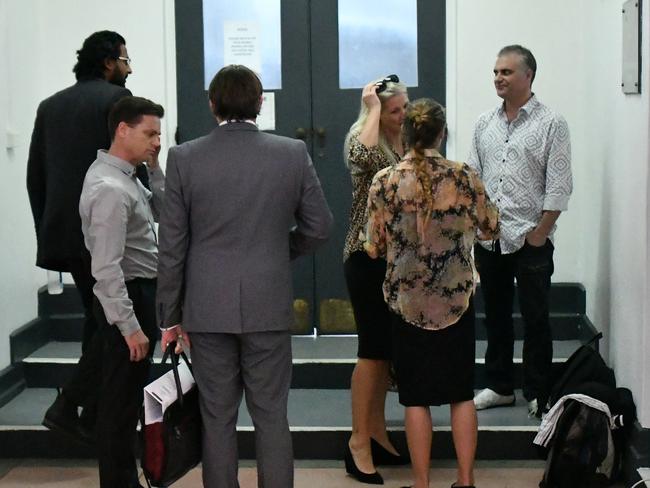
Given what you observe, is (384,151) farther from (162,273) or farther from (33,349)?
(33,349)

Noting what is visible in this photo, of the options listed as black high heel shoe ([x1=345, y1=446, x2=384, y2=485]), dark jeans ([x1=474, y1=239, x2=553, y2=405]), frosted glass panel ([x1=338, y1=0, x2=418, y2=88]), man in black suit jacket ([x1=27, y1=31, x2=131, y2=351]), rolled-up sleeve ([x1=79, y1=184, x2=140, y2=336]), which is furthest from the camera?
frosted glass panel ([x1=338, y1=0, x2=418, y2=88])

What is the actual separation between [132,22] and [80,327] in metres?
1.56

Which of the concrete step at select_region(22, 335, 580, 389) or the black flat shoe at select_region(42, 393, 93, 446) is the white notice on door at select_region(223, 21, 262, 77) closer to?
→ the concrete step at select_region(22, 335, 580, 389)

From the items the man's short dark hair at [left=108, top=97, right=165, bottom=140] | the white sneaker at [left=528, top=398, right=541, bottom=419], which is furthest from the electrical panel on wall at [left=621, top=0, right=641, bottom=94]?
the man's short dark hair at [left=108, top=97, right=165, bottom=140]

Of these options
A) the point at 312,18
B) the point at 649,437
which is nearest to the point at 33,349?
the point at 312,18

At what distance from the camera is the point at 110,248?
375cm

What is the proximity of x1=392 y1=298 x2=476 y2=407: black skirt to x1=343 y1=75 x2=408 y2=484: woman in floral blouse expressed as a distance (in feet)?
0.98

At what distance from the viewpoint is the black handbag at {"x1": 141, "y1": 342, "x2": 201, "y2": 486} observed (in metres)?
3.56

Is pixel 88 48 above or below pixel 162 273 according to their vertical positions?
above

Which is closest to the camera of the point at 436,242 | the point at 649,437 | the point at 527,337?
the point at 436,242

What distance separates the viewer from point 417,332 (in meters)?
3.92

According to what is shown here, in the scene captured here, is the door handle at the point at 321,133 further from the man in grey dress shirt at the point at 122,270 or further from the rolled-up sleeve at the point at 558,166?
the man in grey dress shirt at the point at 122,270

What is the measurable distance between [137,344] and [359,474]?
110cm

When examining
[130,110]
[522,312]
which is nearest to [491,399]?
[522,312]
